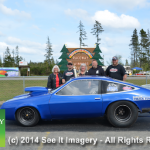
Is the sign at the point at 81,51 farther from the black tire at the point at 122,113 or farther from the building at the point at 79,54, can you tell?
the black tire at the point at 122,113

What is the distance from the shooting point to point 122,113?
4.91 meters

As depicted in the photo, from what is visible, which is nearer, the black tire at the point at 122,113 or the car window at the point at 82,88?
the black tire at the point at 122,113

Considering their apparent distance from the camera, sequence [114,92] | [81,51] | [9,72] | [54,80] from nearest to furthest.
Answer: [114,92] < [54,80] < [81,51] < [9,72]

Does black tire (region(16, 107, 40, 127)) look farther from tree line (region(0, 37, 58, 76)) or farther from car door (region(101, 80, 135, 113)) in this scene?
tree line (region(0, 37, 58, 76))

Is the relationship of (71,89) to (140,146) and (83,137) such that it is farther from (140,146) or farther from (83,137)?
(140,146)

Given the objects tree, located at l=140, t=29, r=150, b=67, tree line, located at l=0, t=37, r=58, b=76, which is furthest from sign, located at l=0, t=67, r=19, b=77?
tree, located at l=140, t=29, r=150, b=67

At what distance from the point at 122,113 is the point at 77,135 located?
1317 millimetres

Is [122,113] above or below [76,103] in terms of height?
below

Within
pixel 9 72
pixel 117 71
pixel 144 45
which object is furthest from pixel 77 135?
pixel 144 45

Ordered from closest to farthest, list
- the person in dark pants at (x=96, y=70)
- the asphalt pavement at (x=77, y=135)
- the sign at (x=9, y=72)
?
the asphalt pavement at (x=77, y=135), the person in dark pants at (x=96, y=70), the sign at (x=9, y=72)

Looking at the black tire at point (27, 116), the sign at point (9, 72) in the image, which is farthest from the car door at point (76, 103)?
the sign at point (9, 72)

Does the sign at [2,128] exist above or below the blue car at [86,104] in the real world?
below

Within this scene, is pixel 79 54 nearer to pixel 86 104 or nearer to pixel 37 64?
pixel 86 104

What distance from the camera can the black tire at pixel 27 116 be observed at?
4957 millimetres
